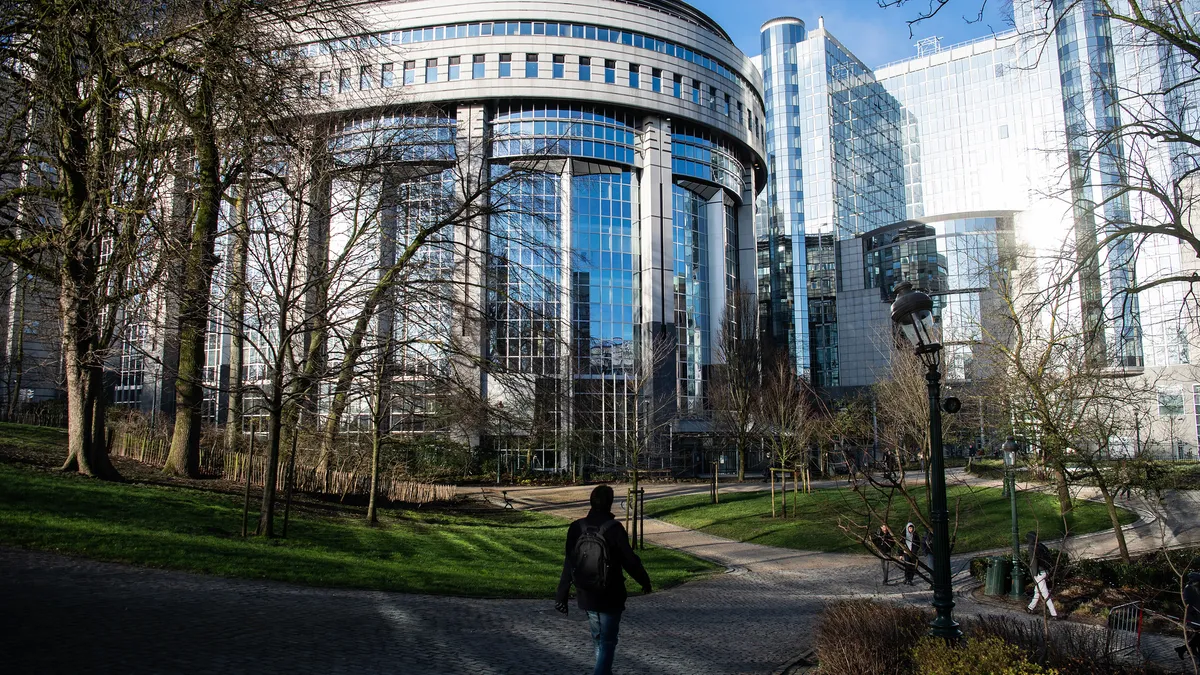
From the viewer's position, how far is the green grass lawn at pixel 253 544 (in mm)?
10602

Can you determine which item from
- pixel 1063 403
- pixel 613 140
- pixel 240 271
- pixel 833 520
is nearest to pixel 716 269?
pixel 613 140

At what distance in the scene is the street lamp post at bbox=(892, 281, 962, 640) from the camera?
6.67 metres

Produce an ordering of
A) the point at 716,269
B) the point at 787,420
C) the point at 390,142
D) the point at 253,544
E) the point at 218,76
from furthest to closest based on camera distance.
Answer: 1. the point at 716,269
2. the point at 787,420
3. the point at 390,142
4. the point at 253,544
5. the point at 218,76

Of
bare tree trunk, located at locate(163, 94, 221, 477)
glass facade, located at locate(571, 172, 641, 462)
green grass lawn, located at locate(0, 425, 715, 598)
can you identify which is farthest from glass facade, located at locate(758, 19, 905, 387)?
bare tree trunk, located at locate(163, 94, 221, 477)

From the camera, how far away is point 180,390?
683 inches

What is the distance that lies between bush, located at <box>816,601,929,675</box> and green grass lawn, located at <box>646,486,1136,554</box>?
37.7 feet

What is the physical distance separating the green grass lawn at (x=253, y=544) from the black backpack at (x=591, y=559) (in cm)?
604

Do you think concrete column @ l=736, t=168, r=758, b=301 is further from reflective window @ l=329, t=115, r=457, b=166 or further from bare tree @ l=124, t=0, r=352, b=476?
bare tree @ l=124, t=0, r=352, b=476

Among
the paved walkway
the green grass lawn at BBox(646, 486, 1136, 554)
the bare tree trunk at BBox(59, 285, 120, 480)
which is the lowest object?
the green grass lawn at BBox(646, 486, 1136, 554)

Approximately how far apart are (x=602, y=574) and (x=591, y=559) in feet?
0.48

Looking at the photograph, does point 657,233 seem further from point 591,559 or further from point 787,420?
point 591,559

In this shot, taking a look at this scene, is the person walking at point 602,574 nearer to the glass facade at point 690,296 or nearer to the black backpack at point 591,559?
the black backpack at point 591,559

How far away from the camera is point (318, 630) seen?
812 cm

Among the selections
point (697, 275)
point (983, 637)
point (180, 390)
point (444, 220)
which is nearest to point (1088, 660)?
point (983, 637)
